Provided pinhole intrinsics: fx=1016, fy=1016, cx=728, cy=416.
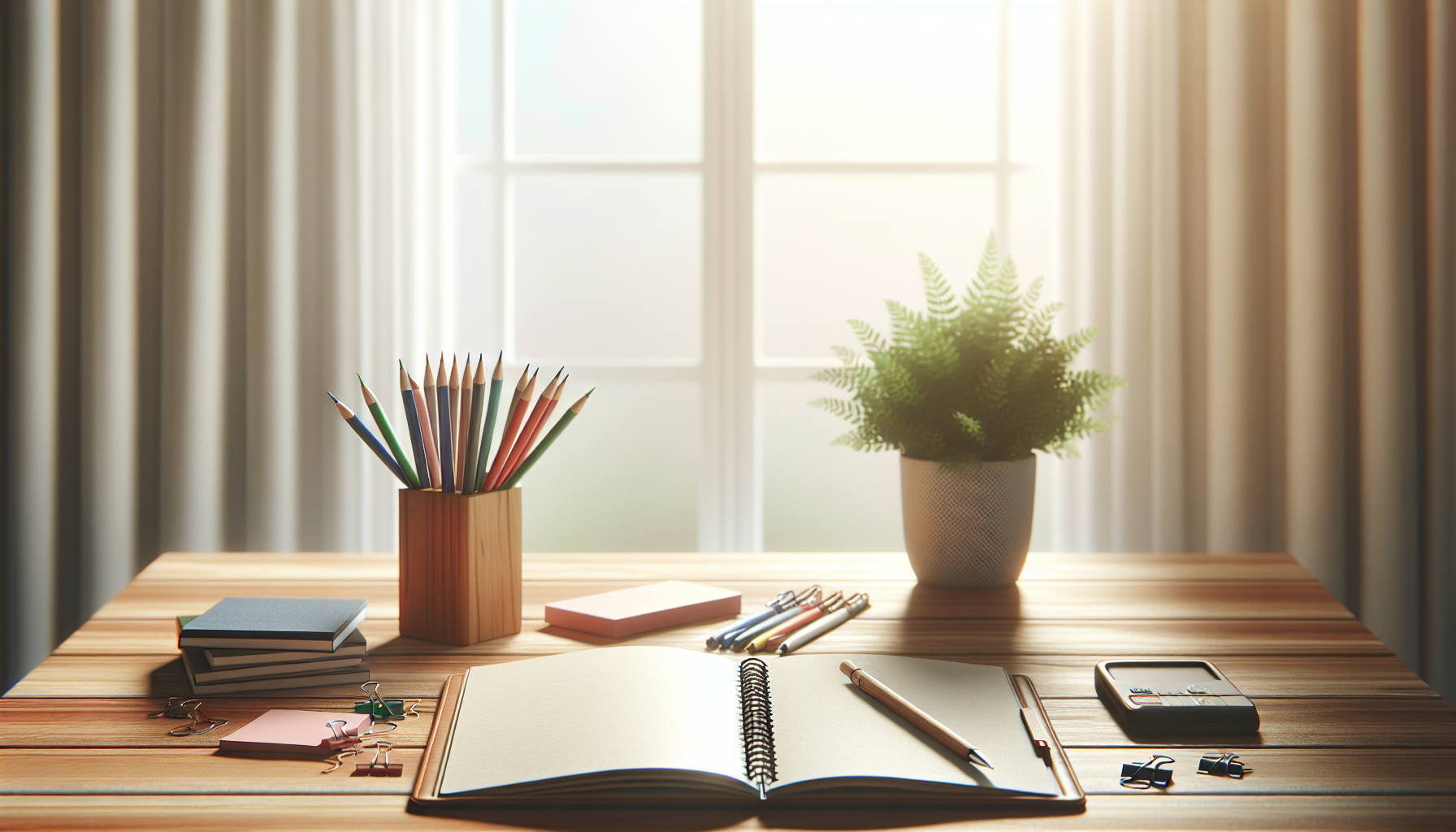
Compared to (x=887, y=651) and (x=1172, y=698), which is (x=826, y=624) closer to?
(x=887, y=651)

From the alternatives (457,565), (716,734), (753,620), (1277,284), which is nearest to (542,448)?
(457,565)

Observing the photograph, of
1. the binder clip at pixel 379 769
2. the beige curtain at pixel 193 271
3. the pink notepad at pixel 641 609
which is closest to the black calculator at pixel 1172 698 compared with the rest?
the pink notepad at pixel 641 609

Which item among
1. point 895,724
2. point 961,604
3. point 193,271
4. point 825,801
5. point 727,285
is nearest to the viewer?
point 825,801

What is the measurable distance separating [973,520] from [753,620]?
28cm

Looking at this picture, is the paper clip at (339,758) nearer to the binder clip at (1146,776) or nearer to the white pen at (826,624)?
the white pen at (826,624)

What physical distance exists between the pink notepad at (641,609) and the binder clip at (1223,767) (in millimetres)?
470

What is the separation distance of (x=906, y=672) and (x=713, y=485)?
1399mm

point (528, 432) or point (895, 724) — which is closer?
point (895, 724)

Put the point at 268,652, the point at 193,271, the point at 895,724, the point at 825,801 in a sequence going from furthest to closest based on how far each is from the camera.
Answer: the point at 193,271 → the point at 268,652 → the point at 895,724 → the point at 825,801

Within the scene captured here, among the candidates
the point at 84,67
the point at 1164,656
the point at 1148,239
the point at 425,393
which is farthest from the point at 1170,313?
the point at 84,67

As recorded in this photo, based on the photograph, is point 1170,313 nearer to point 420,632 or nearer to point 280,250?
point 420,632

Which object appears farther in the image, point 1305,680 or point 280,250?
point 280,250

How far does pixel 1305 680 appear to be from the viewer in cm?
82

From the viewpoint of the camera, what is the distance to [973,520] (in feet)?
3.58
